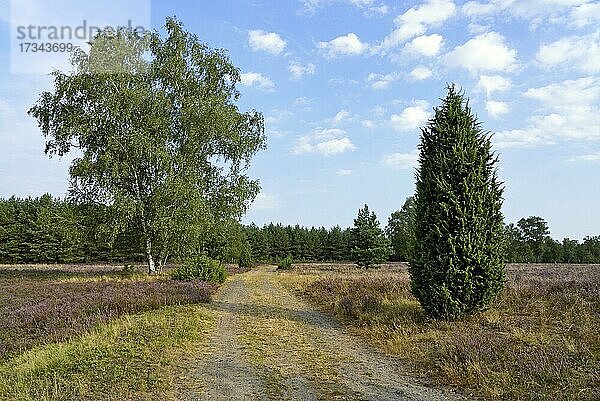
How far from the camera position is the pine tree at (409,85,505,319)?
11.3 meters

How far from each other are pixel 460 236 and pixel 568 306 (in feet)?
10.6

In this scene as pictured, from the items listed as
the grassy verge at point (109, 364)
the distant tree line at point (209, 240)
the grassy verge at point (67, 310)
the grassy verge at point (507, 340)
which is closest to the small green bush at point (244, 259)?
the distant tree line at point (209, 240)

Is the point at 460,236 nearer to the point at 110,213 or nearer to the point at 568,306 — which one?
the point at 568,306

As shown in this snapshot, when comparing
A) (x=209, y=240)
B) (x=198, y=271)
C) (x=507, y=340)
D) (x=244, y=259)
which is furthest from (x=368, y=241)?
(x=507, y=340)

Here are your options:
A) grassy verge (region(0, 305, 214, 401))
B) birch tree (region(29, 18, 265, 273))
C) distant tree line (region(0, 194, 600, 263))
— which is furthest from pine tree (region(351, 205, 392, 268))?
grassy verge (region(0, 305, 214, 401))

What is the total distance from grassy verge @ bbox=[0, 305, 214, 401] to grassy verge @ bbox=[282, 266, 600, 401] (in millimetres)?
4381

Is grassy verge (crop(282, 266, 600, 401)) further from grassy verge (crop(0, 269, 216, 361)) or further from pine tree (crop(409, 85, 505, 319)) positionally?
grassy verge (crop(0, 269, 216, 361))

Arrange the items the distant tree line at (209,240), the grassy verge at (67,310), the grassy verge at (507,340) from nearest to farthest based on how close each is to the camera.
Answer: the grassy verge at (507,340), the grassy verge at (67,310), the distant tree line at (209,240)

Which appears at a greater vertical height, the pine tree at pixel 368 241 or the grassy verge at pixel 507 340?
the pine tree at pixel 368 241

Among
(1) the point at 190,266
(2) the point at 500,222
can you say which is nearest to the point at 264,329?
(2) the point at 500,222

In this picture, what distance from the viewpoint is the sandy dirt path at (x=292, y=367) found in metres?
6.77

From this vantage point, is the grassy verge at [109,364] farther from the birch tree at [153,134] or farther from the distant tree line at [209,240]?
the birch tree at [153,134]

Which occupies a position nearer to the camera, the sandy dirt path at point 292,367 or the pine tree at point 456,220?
the sandy dirt path at point 292,367

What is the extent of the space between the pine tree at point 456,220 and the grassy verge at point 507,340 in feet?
A: 2.24
